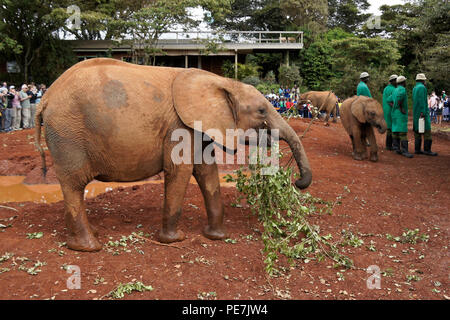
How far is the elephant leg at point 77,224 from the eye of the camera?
5.10 meters

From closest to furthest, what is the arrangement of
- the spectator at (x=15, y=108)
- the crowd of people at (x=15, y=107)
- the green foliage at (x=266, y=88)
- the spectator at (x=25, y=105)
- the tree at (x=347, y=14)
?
the crowd of people at (x=15, y=107)
the spectator at (x=15, y=108)
the spectator at (x=25, y=105)
the green foliage at (x=266, y=88)
the tree at (x=347, y=14)

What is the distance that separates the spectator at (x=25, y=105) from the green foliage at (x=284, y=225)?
1424 centimetres

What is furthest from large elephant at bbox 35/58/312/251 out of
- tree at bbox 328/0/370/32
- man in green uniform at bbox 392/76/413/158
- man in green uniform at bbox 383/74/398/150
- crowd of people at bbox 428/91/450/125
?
tree at bbox 328/0/370/32

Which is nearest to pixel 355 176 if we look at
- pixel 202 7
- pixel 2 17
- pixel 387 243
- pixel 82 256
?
pixel 387 243

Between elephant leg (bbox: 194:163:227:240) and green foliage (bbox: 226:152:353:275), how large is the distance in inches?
22.9

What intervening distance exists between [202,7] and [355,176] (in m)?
19.1

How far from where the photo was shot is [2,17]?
24.7m

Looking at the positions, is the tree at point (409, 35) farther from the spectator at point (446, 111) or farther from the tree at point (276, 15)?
the tree at point (276, 15)

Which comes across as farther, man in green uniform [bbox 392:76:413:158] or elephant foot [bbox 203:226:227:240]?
man in green uniform [bbox 392:76:413:158]

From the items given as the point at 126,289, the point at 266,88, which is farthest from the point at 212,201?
the point at 266,88

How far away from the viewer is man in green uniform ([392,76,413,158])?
12.5 metres

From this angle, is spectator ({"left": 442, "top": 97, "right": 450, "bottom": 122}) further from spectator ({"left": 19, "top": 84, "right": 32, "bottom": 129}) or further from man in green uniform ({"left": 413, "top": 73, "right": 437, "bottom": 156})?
spectator ({"left": 19, "top": 84, "right": 32, "bottom": 129})

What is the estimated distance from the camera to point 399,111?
41.5 feet

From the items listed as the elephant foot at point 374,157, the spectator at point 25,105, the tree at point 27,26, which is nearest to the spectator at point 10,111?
the spectator at point 25,105
